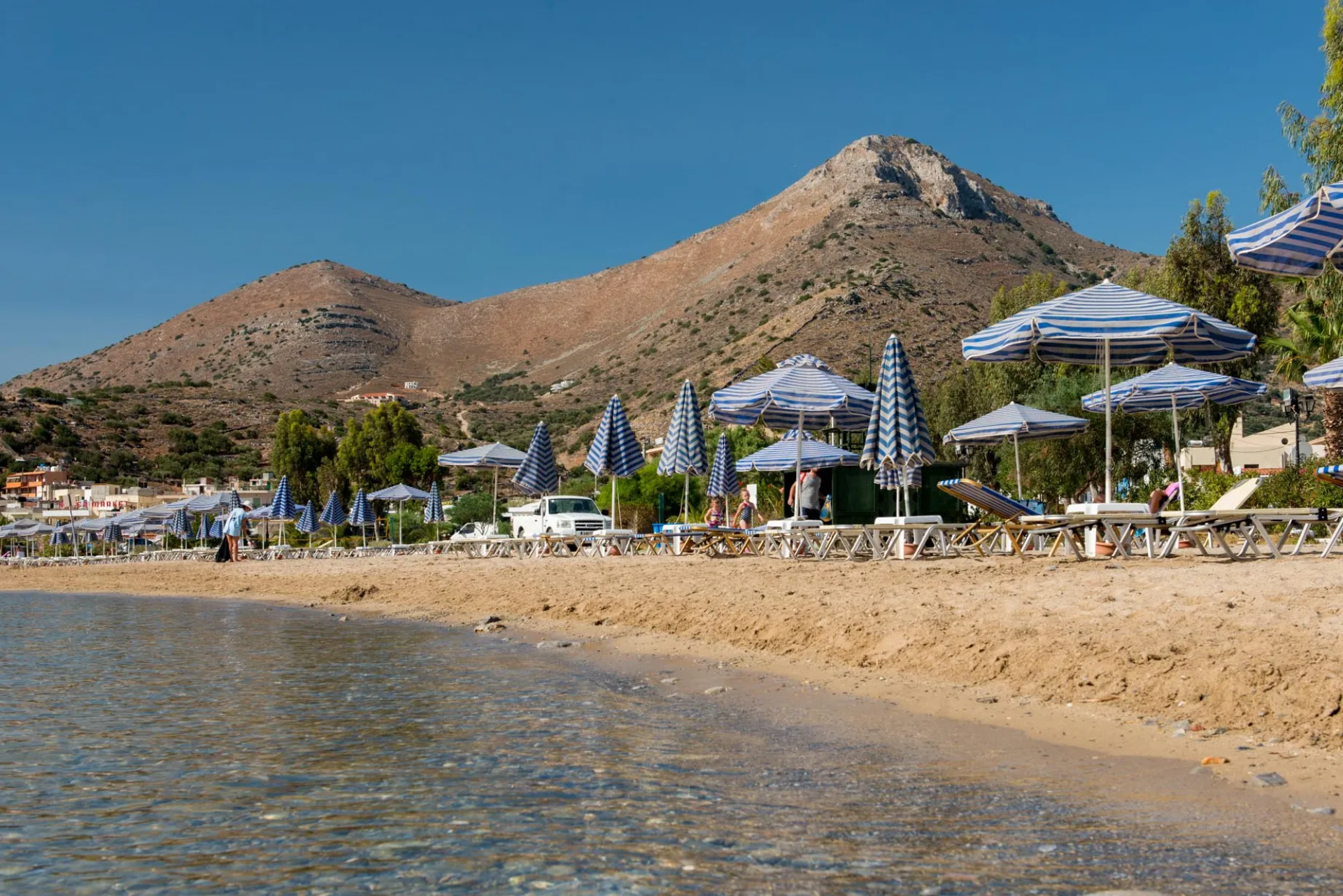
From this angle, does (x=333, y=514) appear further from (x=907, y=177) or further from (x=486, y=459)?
(x=907, y=177)

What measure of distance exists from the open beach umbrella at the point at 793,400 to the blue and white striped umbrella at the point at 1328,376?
5334 mm

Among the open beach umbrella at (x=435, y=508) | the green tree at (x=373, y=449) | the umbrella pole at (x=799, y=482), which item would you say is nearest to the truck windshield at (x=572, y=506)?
the umbrella pole at (x=799, y=482)

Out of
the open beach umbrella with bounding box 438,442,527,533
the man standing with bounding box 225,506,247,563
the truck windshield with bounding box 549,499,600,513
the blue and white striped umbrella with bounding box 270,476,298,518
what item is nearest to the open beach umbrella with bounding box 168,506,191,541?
the man standing with bounding box 225,506,247,563

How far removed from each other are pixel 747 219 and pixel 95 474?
67.3 meters

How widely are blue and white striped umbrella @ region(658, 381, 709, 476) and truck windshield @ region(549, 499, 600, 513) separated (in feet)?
18.6

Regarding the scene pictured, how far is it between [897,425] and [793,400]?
2319 millimetres

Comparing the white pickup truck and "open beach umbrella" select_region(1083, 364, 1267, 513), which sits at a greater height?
"open beach umbrella" select_region(1083, 364, 1267, 513)

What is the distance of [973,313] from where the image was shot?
63.2 m

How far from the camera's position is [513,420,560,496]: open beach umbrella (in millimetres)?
23172

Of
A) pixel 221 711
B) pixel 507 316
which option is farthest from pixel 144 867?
pixel 507 316

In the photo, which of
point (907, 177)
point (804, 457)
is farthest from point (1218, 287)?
point (907, 177)

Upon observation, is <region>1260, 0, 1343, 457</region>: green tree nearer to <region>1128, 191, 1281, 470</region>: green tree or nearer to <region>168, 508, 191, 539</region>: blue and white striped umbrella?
<region>1128, 191, 1281, 470</region>: green tree

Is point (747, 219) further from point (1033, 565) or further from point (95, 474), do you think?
point (1033, 565)

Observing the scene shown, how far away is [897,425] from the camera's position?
1338 cm
